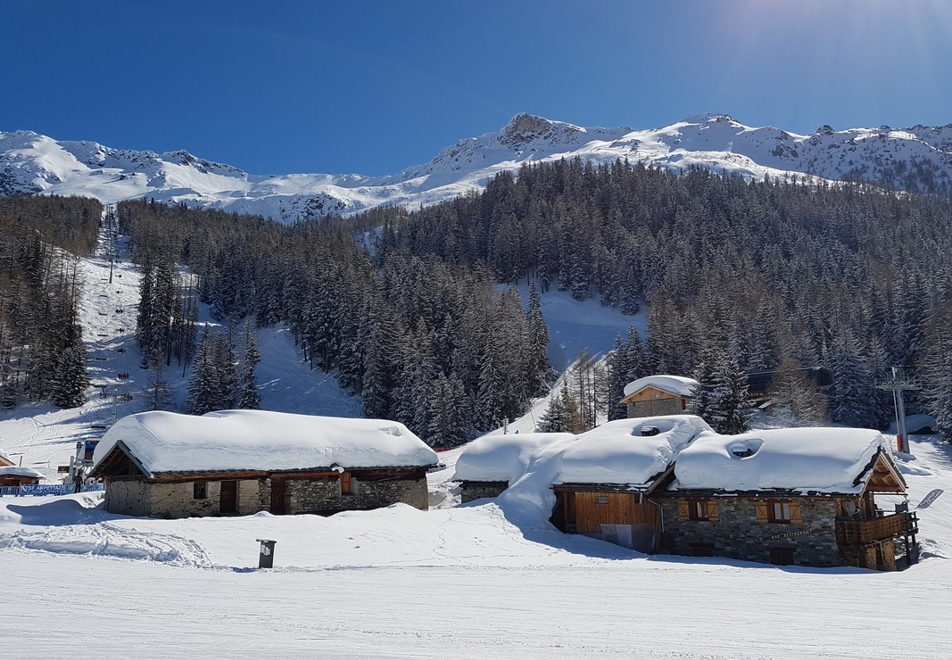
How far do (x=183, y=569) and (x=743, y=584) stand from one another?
42.5 ft

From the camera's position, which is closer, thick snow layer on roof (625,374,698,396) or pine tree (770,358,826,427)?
thick snow layer on roof (625,374,698,396)

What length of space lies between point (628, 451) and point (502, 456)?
297 inches

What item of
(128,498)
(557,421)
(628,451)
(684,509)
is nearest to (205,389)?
(557,421)

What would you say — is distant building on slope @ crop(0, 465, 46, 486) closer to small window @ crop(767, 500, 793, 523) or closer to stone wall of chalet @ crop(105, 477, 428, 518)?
stone wall of chalet @ crop(105, 477, 428, 518)

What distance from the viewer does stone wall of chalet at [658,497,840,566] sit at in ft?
72.7

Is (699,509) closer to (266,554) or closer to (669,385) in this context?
(266,554)

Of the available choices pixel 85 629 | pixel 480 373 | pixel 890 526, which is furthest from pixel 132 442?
pixel 480 373

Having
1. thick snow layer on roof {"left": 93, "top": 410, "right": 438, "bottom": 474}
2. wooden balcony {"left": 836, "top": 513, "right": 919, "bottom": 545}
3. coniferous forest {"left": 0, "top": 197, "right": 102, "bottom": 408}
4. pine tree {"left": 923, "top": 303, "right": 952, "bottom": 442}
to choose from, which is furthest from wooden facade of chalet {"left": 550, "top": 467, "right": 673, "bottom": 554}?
coniferous forest {"left": 0, "top": 197, "right": 102, "bottom": 408}

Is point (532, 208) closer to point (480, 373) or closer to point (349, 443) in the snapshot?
point (480, 373)

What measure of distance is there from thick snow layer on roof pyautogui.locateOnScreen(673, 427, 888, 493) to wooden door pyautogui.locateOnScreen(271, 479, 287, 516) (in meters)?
15.4

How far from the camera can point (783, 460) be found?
23.2 m

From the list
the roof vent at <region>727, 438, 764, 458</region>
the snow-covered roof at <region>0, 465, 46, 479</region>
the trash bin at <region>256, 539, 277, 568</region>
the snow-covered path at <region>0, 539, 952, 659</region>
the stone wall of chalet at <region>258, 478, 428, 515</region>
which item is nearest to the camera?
the snow-covered path at <region>0, 539, 952, 659</region>

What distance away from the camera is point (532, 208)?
128500 millimetres

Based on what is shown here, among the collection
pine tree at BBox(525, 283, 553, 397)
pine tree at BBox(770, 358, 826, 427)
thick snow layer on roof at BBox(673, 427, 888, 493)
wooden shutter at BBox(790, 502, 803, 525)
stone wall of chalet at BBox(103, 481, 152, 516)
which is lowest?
wooden shutter at BBox(790, 502, 803, 525)
